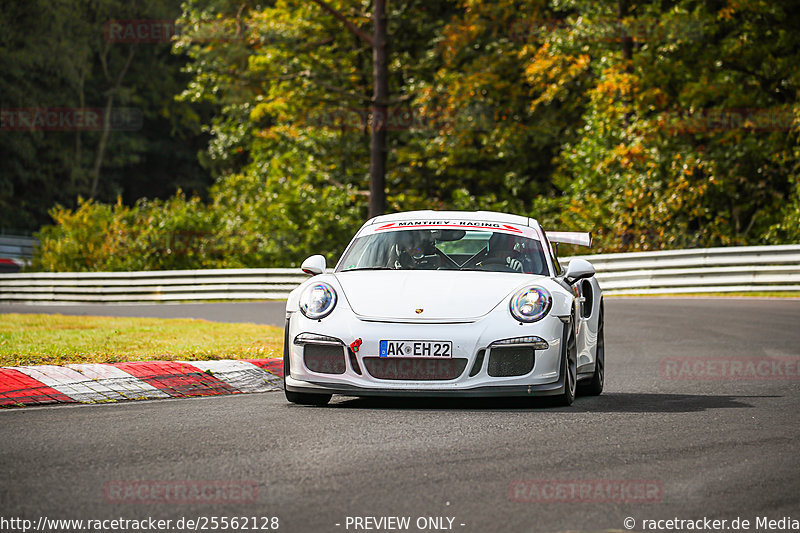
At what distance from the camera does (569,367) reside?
27.7 ft

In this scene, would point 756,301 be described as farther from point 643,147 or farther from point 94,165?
point 94,165

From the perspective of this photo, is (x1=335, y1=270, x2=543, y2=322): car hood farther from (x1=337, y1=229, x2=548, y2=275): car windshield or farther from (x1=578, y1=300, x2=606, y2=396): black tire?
(x1=578, y1=300, x2=606, y2=396): black tire

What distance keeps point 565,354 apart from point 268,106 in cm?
3034

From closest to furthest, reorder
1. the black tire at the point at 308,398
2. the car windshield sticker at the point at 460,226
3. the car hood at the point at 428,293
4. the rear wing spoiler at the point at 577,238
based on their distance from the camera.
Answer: the car hood at the point at 428,293, the black tire at the point at 308,398, the car windshield sticker at the point at 460,226, the rear wing spoiler at the point at 577,238

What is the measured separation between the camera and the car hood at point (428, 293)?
26.6ft

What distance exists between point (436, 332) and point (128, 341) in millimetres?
6425

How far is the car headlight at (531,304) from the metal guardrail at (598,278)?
15.5m

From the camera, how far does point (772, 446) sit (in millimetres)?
6586

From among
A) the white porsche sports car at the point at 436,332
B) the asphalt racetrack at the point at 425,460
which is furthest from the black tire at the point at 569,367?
the asphalt racetrack at the point at 425,460

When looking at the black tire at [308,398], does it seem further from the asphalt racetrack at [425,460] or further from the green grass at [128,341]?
the green grass at [128,341]

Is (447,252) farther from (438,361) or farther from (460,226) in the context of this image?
(438,361)

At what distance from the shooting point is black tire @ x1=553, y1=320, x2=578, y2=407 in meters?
8.28

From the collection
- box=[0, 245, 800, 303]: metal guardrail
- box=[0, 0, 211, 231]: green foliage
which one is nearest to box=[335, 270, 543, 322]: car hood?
box=[0, 245, 800, 303]: metal guardrail

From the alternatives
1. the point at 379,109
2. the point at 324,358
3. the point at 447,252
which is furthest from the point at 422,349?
the point at 379,109
